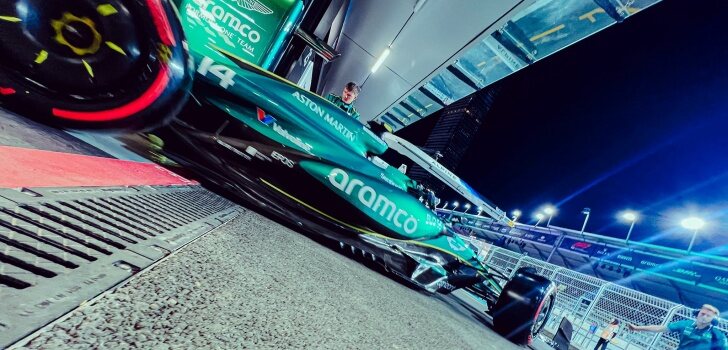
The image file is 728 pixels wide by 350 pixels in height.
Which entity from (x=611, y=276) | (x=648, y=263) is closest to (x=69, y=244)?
(x=648, y=263)

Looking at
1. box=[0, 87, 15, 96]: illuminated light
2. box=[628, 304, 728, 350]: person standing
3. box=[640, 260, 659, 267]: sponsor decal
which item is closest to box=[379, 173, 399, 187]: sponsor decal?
box=[0, 87, 15, 96]: illuminated light

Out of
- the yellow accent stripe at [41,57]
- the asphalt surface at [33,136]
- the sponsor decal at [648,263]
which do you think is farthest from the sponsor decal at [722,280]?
the yellow accent stripe at [41,57]

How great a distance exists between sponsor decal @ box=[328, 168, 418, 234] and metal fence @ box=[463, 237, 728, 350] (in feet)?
17.1

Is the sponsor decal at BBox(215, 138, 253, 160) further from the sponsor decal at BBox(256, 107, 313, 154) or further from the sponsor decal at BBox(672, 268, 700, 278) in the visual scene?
the sponsor decal at BBox(672, 268, 700, 278)

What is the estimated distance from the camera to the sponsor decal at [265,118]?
2168mm

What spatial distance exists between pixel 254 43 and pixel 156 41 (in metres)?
2.24

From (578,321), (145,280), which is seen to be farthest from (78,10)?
(578,321)

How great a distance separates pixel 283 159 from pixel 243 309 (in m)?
1.45

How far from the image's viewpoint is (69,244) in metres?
0.78

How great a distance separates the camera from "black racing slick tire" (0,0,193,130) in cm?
144

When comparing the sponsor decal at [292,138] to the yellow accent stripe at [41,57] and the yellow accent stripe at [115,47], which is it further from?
the yellow accent stripe at [41,57]

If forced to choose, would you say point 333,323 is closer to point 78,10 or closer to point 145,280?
point 145,280

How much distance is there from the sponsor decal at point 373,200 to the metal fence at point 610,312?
5212mm

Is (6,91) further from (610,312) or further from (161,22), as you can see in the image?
(610,312)
